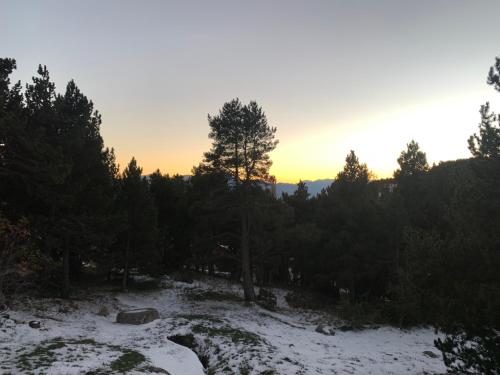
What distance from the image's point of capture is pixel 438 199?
29.7m

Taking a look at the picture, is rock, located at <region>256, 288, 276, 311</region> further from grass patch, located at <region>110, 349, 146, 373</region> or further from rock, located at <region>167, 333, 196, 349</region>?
grass patch, located at <region>110, 349, 146, 373</region>

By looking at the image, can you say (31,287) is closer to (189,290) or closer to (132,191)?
(132,191)

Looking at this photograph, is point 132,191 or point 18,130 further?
point 132,191


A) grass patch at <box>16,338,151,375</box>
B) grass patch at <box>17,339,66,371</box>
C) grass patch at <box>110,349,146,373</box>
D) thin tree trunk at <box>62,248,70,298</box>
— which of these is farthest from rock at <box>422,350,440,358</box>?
thin tree trunk at <box>62,248,70,298</box>

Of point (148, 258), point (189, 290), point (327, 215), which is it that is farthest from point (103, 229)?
point (327, 215)

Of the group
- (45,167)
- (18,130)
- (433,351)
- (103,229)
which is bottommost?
(433,351)

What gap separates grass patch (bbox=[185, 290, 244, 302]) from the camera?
28797 mm

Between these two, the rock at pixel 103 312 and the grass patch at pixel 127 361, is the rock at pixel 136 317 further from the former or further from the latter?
the grass patch at pixel 127 361

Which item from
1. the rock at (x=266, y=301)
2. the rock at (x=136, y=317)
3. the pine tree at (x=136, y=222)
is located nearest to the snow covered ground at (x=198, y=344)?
the rock at (x=136, y=317)

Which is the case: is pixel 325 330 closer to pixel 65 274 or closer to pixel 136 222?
pixel 65 274

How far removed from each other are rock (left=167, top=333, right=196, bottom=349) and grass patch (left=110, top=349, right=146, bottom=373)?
2.99m

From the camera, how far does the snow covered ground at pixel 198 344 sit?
40.4 feet

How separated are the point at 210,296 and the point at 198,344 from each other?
1392 cm

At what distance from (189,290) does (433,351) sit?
19928 mm
